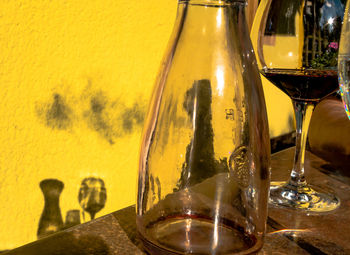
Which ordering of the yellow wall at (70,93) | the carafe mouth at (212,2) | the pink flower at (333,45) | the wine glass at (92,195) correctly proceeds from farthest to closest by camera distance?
the wine glass at (92,195)
the yellow wall at (70,93)
the pink flower at (333,45)
the carafe mouth at (212,2)

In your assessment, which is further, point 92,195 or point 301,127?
point 92,195

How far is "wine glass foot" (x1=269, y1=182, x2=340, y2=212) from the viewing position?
375mm

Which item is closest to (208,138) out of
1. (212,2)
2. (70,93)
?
(212,2)

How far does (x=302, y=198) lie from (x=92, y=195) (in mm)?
329

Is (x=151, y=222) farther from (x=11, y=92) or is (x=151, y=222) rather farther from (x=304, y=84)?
(x=11, y=92)

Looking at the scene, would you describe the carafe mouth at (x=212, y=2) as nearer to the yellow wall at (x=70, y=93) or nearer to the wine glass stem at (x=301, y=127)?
the wine glass stem at (x=301, y=127)

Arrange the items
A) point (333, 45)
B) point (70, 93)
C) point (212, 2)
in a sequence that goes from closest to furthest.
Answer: point (212, 2) → point (333, 45) → point (70, 93)

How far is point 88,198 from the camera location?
613 mm

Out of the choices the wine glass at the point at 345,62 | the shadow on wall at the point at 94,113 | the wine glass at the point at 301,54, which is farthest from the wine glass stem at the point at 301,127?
the shadow on wall at the point at 94,113

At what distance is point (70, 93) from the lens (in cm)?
55

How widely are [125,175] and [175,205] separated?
0.40 meters

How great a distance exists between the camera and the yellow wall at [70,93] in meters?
0.50

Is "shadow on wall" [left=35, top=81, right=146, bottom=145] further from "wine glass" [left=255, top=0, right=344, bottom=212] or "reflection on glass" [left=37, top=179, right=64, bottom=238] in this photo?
"wine glass" [left=255, top=0, right=344, bottom=212]

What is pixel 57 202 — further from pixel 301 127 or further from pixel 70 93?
pixel 301 127
